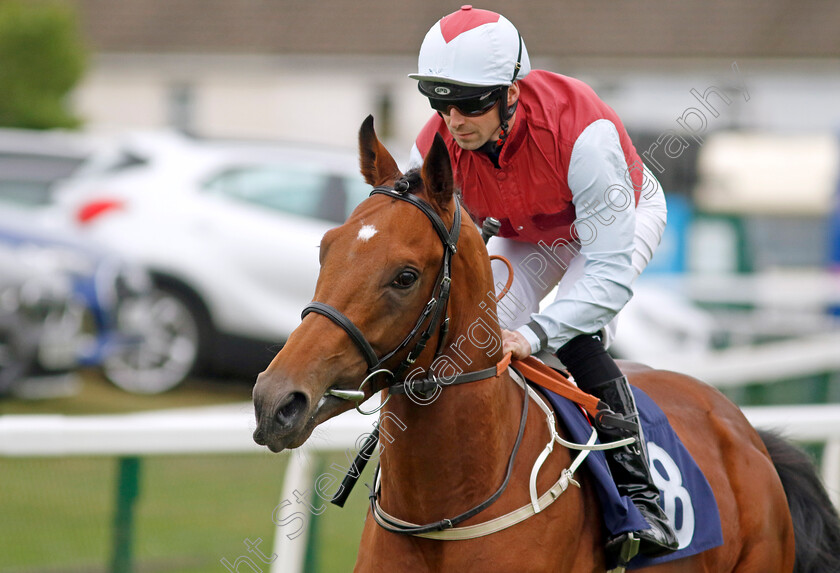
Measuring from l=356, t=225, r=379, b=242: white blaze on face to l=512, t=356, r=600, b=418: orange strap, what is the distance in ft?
2.53

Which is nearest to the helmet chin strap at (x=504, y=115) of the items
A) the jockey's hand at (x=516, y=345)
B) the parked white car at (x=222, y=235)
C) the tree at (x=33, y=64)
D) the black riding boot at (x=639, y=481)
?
the jockey's hand at (x=516, y=345)

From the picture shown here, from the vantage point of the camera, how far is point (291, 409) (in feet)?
8.34

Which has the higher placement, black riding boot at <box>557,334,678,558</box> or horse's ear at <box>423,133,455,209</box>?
horse's ear at <box>423,133,455,209</box>

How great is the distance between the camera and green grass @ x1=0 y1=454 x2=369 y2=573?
448cm

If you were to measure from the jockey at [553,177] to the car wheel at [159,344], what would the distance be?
19.6ft

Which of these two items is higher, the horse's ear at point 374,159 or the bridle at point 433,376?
the horse's ear at point 374,159

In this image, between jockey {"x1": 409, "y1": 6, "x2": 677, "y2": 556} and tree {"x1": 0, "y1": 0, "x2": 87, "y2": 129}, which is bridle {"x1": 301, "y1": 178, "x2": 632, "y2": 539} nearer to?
jockey {"x1": 409, "y1": 6, "x2": 677, "y2": 556}

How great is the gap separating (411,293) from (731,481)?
1.80 m

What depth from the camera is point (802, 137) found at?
24.1 m

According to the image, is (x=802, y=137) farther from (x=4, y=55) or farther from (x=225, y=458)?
(x=225, y=458)

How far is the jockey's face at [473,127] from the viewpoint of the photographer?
3186mm

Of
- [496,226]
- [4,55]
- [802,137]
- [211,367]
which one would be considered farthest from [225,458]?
[802,137]

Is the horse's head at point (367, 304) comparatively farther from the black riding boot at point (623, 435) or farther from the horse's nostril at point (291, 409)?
the black riding boot at point (623, 435)

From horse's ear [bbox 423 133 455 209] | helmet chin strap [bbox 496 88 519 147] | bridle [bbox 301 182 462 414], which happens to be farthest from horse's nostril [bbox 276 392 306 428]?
helmet chin strap [bbox 496 88 519 147]
